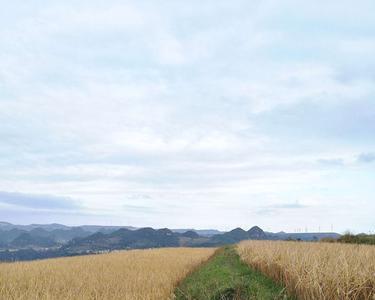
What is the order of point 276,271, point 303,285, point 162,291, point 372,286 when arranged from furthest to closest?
point 276,271 < point 162,291 < point 303,285 < point 372,286

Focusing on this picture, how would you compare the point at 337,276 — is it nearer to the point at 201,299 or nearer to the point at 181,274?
the point at 201,299

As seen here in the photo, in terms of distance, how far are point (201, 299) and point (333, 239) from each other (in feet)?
111

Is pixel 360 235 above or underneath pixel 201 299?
above

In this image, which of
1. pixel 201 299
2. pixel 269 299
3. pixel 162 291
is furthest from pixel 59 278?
pixel 269 299

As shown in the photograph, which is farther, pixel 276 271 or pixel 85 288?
pixel 276 271

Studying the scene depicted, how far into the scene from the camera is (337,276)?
29.7 ft

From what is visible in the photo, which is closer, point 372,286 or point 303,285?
point 372,286

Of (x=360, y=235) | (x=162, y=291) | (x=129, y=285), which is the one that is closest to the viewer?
(x=162, y=291)

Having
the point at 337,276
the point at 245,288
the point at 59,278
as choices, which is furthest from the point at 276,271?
the point at 59,278

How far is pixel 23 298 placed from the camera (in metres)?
10.1

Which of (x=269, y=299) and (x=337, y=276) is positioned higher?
(x=337, y=276)

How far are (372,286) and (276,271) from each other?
5.56 m

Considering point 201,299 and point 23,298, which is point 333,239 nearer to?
point 201,299

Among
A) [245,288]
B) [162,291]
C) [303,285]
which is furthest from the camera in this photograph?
[162,291]
